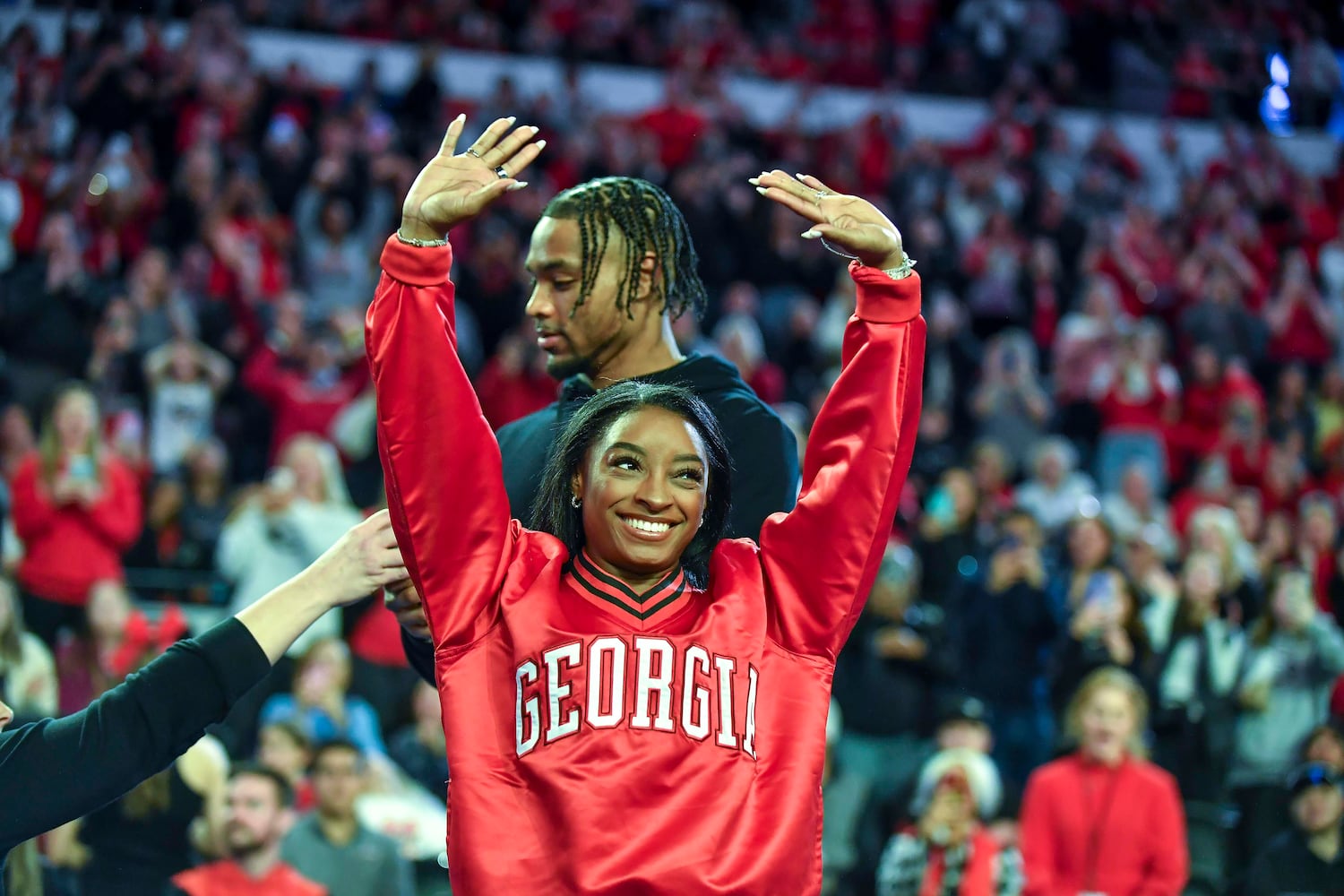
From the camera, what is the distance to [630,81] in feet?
36.8

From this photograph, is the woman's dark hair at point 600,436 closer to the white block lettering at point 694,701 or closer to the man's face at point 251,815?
the white block lettering at point 694,701

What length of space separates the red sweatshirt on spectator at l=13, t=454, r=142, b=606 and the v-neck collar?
14.0 feet

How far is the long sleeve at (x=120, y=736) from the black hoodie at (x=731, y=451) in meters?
0.39

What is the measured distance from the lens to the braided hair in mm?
2816

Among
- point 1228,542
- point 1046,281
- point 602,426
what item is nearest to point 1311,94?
point 1046,281

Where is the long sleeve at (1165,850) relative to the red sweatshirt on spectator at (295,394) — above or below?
below

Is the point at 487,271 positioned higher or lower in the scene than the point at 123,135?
lower

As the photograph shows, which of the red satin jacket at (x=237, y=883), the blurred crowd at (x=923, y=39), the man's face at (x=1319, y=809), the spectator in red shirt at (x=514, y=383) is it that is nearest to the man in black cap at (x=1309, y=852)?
the man's face at (x=1319, y=809)

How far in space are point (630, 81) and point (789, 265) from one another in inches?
93.9

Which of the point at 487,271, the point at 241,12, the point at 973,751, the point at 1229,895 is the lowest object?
the point at 1229,895

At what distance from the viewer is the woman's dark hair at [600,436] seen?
2424 mm

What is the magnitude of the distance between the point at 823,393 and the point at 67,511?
3.58 metres

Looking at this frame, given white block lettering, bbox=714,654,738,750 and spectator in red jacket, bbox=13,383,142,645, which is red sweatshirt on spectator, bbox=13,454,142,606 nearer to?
spectator in red jacket, bbox=13,383,142,645

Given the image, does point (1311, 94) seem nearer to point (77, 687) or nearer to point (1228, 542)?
point (1228, 542)
